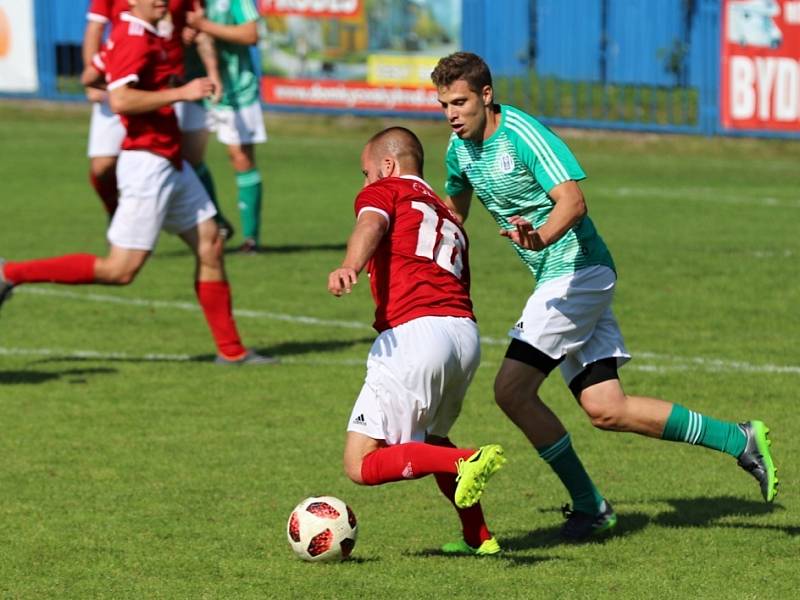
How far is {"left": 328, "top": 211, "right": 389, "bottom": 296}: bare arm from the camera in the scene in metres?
5.51

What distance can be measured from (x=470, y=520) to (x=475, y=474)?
27.1 inches

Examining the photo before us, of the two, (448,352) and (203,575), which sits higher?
(448,352)

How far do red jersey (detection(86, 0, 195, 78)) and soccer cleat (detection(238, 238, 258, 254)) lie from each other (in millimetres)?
2249

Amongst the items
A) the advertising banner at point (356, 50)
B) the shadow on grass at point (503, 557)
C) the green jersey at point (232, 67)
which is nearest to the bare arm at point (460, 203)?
the shadow on grass at point (503, 557)

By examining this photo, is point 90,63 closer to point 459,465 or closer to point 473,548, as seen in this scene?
point 473,548

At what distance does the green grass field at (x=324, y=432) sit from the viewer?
238 inches

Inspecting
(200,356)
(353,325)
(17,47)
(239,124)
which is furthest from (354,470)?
(17,47)

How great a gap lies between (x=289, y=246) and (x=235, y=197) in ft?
11.6

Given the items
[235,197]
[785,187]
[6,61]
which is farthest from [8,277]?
[6,61]

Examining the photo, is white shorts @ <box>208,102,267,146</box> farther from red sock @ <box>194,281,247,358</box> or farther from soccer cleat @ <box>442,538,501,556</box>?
soccer cleat @ <box>442,538,501,556</box>

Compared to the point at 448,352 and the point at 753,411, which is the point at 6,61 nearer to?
the point at 753,411

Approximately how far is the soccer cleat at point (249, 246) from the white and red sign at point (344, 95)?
30.9ft

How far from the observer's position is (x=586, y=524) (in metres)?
6.55

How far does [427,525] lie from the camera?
6773 millimetres
